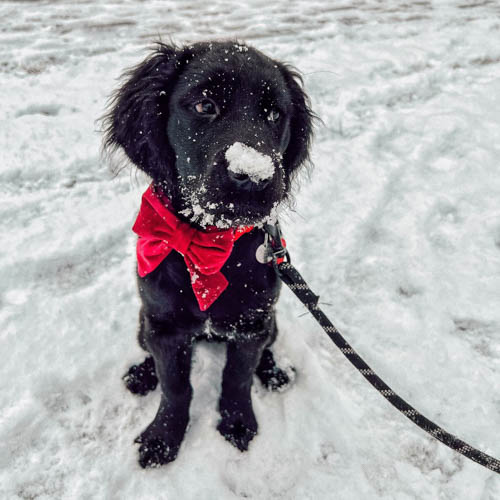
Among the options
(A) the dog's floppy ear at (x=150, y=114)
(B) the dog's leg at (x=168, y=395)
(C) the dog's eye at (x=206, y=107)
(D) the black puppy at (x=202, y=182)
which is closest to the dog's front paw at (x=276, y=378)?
(D) the black puppy at (x=202, y=182)

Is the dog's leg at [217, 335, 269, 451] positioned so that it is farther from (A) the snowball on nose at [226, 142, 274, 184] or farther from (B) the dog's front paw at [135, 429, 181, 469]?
(A) the snowball on nose at [226, 142, 274, 184]

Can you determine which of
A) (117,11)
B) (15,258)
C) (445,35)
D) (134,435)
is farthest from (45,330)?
(445,35)

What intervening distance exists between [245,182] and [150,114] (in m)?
0.57

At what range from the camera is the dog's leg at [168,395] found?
5.55 ft

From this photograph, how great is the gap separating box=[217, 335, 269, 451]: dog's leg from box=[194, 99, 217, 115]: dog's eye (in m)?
0.95

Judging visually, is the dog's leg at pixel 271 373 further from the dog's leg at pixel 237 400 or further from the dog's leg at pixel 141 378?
the dog's leg at pixel 141 378

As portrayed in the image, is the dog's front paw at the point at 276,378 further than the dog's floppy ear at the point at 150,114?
Yes

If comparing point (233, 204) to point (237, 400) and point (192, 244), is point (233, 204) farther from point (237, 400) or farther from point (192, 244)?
point (237, 400)

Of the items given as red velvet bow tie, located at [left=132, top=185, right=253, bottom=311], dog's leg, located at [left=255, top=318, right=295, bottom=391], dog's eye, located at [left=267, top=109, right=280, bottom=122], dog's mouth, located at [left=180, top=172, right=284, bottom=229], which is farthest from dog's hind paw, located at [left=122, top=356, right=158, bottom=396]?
dog's eye, located at [left=267, top=109, right=280, bottom=122]

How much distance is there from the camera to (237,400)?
1.90 meters

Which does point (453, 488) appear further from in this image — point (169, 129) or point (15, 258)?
point (15, 258)

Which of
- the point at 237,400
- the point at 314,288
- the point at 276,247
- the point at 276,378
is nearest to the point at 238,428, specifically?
the point at 237,400

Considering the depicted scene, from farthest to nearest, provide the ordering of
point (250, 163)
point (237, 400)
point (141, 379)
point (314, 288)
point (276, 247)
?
point (314, 288), point (141, 379), point (237, 400), point (276, 247), point (250, 163)

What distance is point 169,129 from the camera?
154cm
